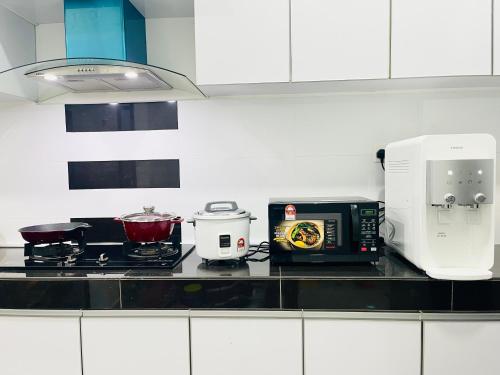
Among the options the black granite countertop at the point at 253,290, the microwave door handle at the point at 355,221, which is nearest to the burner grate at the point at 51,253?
the black granite countertop at the point at 253,290

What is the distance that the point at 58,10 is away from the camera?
166 centimetres

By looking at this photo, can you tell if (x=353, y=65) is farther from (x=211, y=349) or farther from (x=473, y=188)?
(x=211, y=349)

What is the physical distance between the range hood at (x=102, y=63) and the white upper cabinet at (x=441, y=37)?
864 millimetres

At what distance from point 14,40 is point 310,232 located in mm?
1611

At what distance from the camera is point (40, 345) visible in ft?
4.28

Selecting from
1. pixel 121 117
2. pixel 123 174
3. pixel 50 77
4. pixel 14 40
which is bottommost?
pixel 123 174

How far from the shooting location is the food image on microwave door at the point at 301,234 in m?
1.36

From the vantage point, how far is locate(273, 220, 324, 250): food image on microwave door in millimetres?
1356

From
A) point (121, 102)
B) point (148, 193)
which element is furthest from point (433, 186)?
point (121, 102)

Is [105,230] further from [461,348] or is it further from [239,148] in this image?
[461,348]

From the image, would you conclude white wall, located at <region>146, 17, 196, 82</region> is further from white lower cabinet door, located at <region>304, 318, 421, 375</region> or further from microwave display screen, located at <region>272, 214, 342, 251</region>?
white lower cabinet door, located at <region>304, 318, 421, 375</region>

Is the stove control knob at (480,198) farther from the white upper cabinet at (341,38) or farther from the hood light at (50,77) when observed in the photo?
the hood light at (50,77)

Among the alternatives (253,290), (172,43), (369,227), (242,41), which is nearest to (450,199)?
(369,227)

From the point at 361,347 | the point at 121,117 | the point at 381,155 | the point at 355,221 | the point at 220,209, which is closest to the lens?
the point at 361,347
